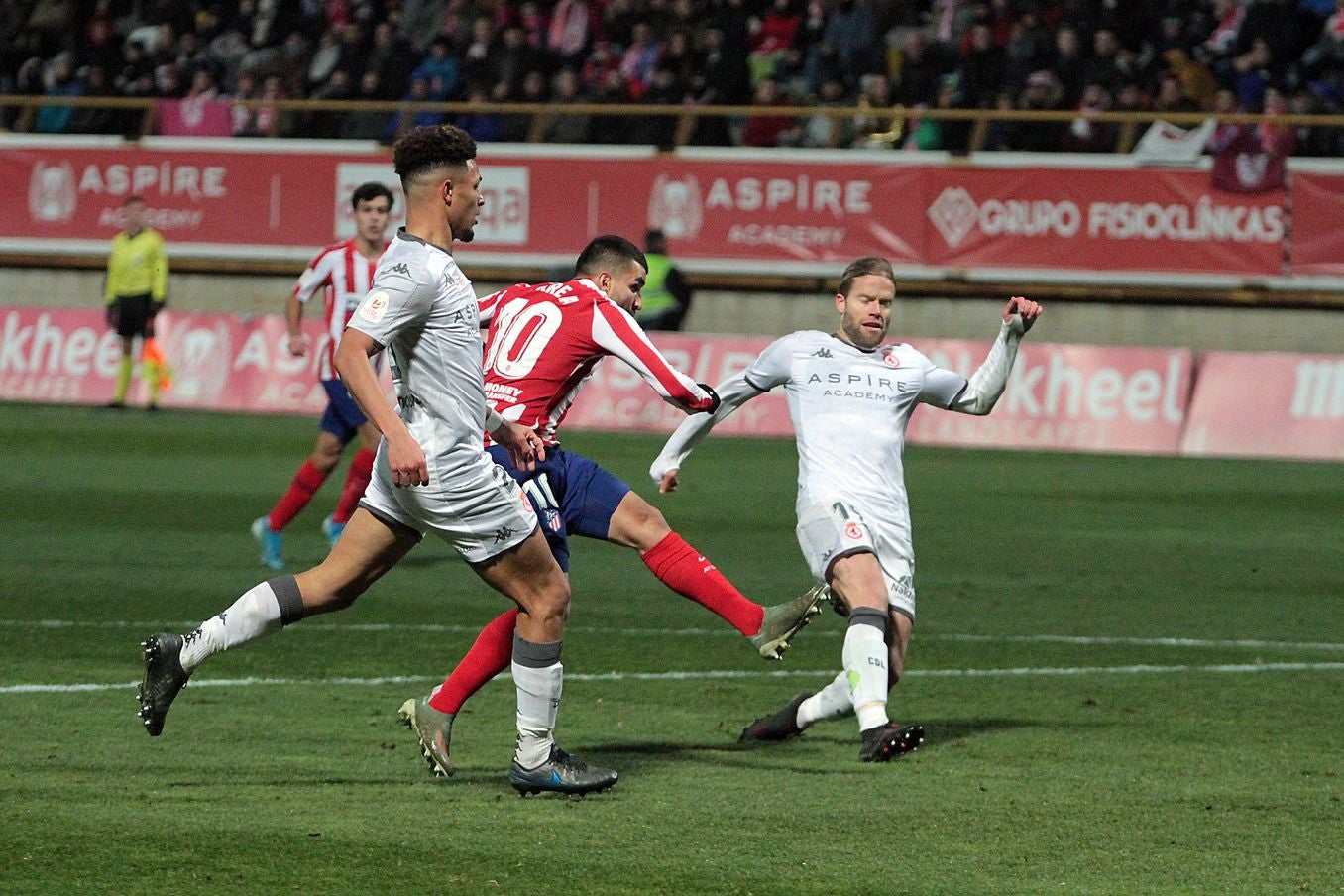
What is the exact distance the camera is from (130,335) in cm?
2300

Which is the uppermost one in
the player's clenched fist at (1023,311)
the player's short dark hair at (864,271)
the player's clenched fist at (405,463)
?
the player's short dark hair at (864,271)

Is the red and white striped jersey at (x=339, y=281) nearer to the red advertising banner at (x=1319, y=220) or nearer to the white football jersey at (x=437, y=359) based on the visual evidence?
the white football jersey at (x=437, y=359)

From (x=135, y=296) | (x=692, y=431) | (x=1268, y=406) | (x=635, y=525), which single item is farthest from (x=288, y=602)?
(x=135, y=296)

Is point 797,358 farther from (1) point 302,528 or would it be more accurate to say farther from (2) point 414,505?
(1) point 302,528

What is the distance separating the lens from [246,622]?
20.6 ft

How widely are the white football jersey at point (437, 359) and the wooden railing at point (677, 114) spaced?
1811 centimetres

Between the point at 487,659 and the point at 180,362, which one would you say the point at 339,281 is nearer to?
the point at 487,659

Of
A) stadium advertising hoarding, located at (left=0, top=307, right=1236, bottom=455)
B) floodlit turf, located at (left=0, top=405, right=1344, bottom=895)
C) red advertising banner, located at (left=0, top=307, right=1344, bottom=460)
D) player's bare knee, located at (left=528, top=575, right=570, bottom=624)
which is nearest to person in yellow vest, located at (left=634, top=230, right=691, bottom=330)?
red advertising banner, located at (left=0, top=307, right=1344, bottom=460)

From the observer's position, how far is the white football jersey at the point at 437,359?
600 centimetres

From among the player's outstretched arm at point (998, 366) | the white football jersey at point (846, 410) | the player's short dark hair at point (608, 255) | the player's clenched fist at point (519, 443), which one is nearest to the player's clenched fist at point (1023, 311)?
the player's outstretched arm at point (998, 366)

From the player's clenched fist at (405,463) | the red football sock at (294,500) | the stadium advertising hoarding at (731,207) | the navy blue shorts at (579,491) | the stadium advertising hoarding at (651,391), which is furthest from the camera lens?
the stadium advertising hoarding at (731,207)

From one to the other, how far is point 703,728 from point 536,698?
1371 mm

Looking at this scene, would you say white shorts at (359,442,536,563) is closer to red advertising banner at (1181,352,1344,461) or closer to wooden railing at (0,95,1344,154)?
red advertising banner at (1181,352,1344,461)

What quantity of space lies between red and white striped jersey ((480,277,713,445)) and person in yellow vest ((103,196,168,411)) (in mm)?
16348
